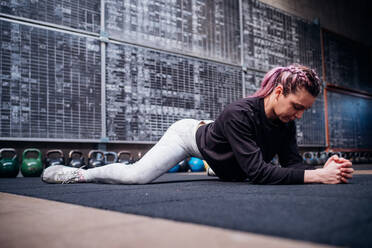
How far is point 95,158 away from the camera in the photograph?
3.69 m

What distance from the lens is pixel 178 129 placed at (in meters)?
1.88

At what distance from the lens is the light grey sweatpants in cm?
181

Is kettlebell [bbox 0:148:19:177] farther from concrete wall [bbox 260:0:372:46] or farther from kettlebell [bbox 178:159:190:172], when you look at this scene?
concrete wall [bbox 260:0:372:46]

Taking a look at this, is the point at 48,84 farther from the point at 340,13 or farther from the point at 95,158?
the point at 340,13

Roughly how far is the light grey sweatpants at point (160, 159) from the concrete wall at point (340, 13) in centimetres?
459

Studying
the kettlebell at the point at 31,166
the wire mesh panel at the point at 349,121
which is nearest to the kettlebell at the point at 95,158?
the kettlebell at the point at 31,166

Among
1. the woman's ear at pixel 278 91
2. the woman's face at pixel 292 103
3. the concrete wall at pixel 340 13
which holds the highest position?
the concrete wall at pixel 340 13

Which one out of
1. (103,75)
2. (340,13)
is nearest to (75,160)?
(103,75)

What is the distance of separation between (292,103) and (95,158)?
2.71 metres

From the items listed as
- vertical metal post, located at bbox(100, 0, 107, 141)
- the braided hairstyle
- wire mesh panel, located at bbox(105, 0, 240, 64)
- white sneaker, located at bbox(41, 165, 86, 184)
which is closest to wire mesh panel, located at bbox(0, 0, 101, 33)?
vertical metal post, located at bbox(100, 0, 107, 141)

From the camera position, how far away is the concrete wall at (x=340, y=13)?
6.35 metres

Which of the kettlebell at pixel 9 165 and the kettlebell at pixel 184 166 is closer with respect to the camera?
the kettlebell at pixel 9 165

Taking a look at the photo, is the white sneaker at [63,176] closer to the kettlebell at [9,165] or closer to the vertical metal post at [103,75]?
the kettlebell at [9,165]

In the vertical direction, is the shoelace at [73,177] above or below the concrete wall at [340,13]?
below
